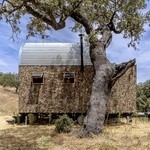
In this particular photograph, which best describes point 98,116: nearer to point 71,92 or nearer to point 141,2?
point 71,92

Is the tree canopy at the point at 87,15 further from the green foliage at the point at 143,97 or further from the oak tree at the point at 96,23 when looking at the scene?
the green foliage at the point at 143,97

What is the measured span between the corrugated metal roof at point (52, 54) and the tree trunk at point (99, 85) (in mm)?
2859

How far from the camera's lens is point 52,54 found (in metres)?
15.1

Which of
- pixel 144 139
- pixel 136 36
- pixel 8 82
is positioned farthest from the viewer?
pixel 8 82

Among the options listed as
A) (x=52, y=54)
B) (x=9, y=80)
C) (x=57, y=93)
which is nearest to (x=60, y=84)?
(x=57, y=93)

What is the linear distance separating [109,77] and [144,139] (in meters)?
3.28

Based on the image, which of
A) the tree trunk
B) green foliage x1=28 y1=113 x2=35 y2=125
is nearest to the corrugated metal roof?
the tree trunk

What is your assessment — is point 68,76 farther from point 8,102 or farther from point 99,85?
point 8,102

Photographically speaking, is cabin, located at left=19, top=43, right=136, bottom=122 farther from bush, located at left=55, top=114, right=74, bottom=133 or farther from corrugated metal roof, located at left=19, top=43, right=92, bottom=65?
bush, located at left=55, top=114, right=74, bottom=133

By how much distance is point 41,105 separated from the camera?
48.4 ft

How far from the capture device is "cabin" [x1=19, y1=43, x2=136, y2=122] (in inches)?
579

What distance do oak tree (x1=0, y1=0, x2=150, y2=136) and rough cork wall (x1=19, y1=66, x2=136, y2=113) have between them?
7.98 ft

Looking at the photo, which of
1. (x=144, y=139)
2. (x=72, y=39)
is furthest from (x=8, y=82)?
(x=144, y=139)

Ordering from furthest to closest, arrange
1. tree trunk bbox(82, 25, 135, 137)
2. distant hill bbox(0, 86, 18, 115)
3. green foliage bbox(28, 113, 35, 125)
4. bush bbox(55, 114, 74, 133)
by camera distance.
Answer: distant hill bbox(0, 86, 18, 115) < green foliage bbox(28, 113, 35, 125) < bush bbox(55, 114, 74, 133) < tree trunk bbox(82, 25, 135, 137)
